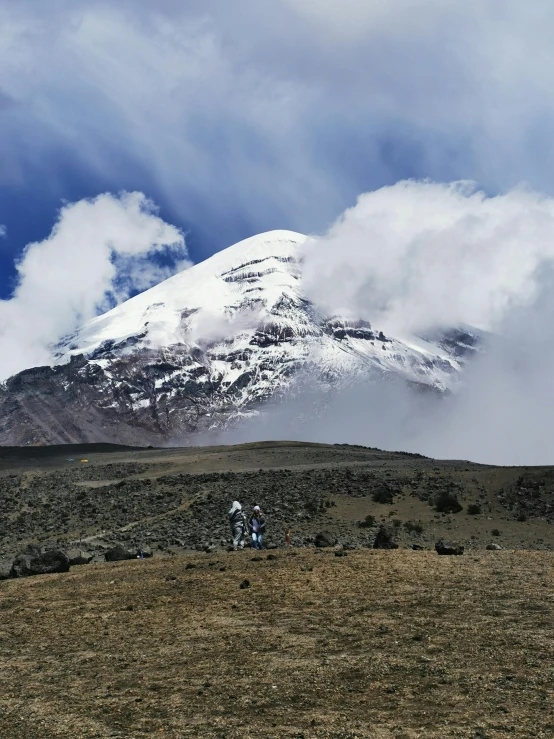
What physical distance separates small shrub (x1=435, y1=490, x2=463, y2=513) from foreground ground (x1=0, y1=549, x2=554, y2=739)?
1612cm

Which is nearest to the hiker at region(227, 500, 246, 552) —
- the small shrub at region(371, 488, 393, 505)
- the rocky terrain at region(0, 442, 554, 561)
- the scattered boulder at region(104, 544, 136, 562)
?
the rocky terrain at region(0, 442, 554, 561)

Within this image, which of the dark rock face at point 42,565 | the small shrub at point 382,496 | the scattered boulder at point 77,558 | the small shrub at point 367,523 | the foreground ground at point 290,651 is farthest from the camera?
the small shrub at point 382,496

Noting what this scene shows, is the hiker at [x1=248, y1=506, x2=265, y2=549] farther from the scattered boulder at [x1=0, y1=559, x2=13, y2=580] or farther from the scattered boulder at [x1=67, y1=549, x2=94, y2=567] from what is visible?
the scattered boulder at [x1=0, y1=559, x2=13, y2=580]

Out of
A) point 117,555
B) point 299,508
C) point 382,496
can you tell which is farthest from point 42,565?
point 382,496

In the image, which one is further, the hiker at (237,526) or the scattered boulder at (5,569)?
the hiker at (237,526)

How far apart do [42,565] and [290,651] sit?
36.9 feet

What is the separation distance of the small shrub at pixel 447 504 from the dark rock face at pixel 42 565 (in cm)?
1855

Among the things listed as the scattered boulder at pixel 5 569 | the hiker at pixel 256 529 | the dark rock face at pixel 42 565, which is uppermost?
the hiker at pixel 256 529

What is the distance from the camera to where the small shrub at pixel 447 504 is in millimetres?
34281

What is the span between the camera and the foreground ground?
29.6 ft

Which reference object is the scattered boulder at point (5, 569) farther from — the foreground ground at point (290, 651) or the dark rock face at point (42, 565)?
the foreground ground at point (290, 651)

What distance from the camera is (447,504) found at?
34.5m

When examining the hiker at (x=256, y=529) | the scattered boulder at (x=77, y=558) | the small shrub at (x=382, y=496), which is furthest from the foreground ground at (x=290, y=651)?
the small shrub at (x=382, y=496)

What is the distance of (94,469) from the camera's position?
6253 centimetres
